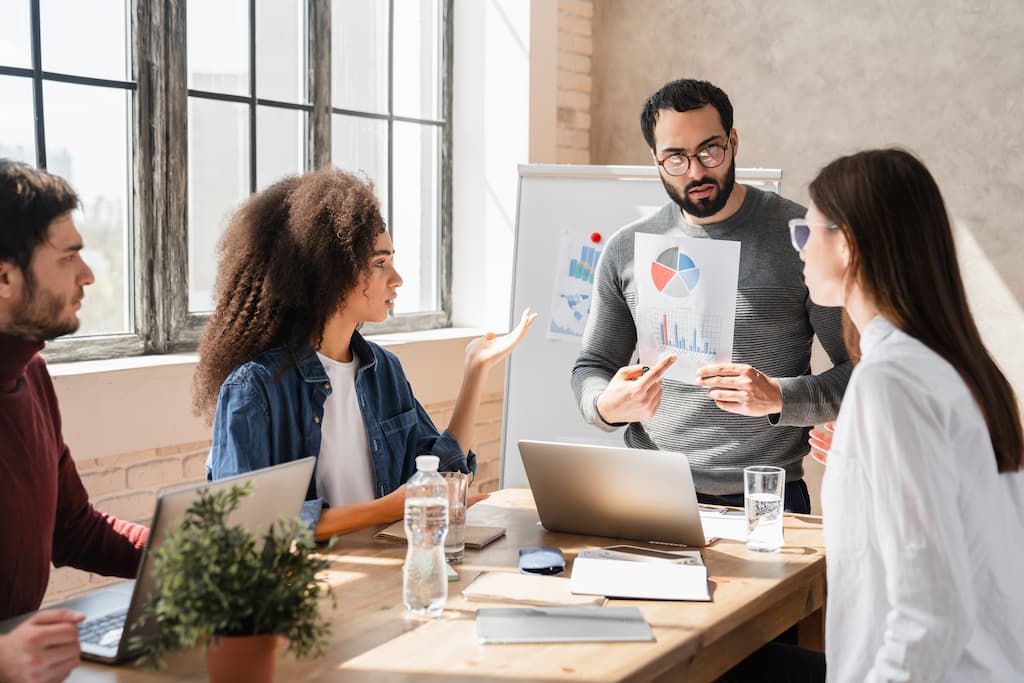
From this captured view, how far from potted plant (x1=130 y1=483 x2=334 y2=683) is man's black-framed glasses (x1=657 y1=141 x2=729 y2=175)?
1.58m

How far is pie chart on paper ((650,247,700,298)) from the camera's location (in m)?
2.62

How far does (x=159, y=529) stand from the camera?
4.47 ft

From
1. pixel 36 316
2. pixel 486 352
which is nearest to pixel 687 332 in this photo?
pixel 486 352

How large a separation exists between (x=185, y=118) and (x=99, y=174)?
362 mm

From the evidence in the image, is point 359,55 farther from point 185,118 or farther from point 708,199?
point 708,199

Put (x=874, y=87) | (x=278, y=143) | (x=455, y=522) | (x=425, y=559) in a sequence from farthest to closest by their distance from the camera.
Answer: (x=874, y=87)
(x=278, y=143)
(x=455, y=522)
(x=425, y=559)

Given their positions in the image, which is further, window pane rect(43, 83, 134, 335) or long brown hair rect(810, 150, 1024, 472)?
window pane rect(43, 83, 134, 335)

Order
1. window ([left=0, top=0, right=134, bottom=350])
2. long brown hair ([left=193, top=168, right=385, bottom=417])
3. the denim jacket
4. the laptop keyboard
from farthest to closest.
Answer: window ([left=0, top=0, right=134, bottom=350]), long brown hair ([left=193, top=168, right=385, bottom=417]), the denim jacket, the laptop keyboard

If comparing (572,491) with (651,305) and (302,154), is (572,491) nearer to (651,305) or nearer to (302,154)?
(651,305)

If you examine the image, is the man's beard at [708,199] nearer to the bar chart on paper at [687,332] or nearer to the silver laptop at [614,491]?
the bar chart on paper at [687,332]

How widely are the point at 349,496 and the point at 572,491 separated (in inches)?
19.9

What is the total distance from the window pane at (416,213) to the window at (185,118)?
0.01m

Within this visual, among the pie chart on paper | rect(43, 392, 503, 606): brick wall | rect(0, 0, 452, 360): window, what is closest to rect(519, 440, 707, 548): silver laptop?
the pie chart on paper

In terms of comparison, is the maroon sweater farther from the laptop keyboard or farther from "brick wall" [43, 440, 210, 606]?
"brick wall" [43, 440, 210, 606]
